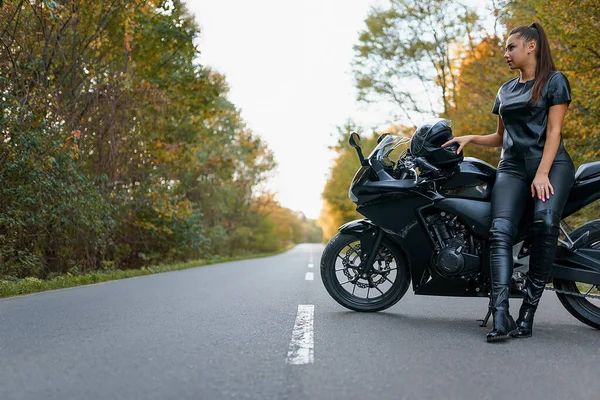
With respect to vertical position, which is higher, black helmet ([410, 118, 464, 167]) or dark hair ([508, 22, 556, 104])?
dark hair ([508, 22, 556, 104])

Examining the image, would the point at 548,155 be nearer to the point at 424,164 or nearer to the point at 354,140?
the point at 424,164

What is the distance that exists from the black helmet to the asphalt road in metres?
1.27

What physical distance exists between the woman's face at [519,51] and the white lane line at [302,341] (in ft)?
7.73

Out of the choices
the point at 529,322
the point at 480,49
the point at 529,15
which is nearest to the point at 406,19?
the point at 480,49

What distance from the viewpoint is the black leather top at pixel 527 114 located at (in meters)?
3.80

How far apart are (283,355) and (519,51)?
267cm

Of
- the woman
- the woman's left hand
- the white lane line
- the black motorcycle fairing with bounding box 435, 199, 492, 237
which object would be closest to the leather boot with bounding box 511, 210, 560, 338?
the woman

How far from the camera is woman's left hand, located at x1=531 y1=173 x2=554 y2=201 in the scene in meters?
3.72

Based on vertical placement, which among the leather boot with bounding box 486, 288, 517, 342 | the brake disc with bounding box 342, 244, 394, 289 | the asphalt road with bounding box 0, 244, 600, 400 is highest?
the brake disc with bounding box 342, 244, 394, 289

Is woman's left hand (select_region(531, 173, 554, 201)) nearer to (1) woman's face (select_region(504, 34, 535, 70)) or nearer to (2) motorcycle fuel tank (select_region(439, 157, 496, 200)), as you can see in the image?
(2) motorcycle fuel tank (select_region(439, 157, 496, 200))

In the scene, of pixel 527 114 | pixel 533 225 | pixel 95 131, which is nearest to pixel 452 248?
pixel 533 225

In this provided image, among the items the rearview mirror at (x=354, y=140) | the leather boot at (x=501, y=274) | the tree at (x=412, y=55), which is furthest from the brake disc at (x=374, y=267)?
the tree at (x=412, y=55)

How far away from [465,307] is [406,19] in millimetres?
17739

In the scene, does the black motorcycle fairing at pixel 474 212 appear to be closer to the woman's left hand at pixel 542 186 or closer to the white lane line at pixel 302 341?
the woman's left hand at pixel 542 186
